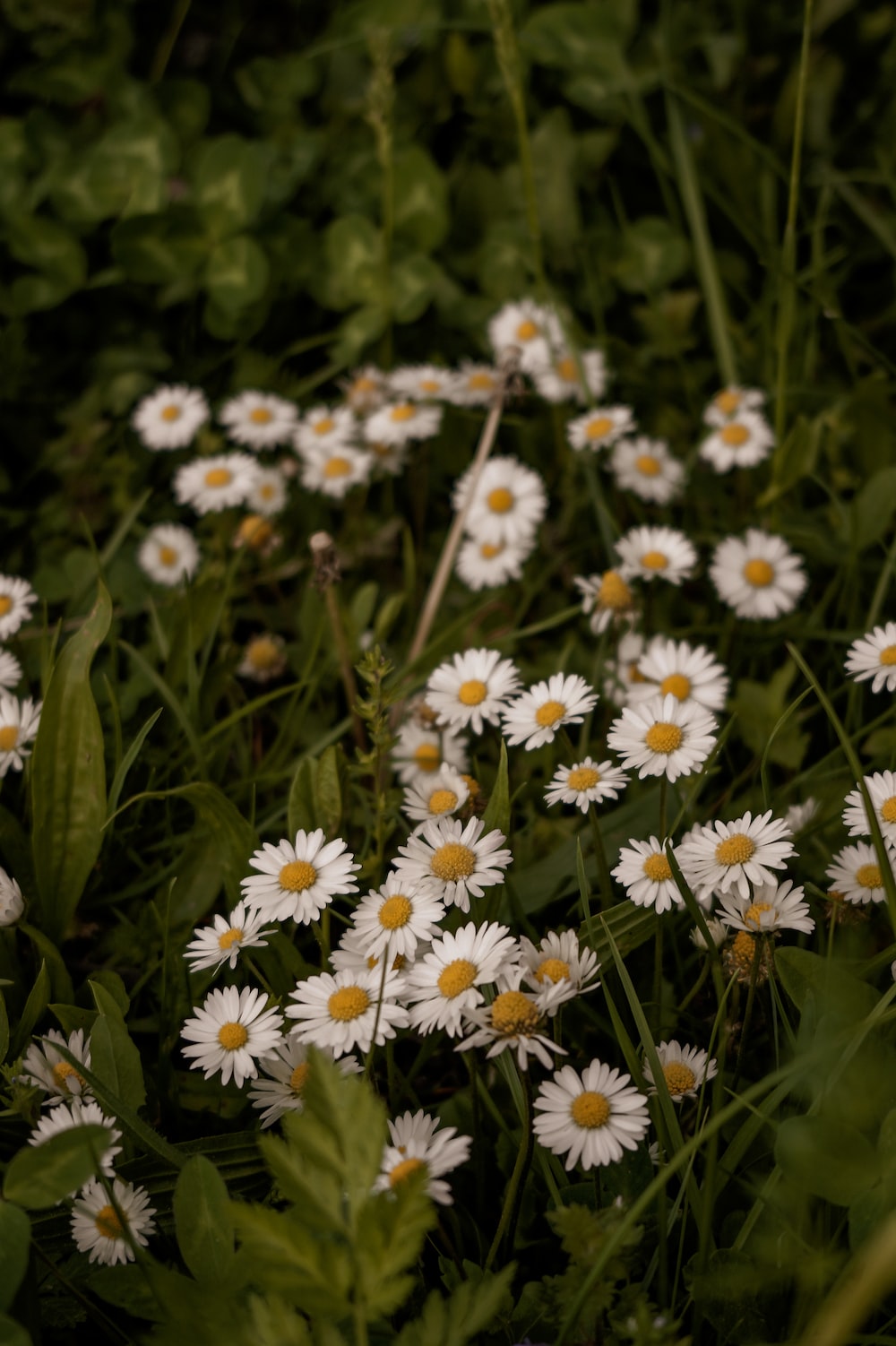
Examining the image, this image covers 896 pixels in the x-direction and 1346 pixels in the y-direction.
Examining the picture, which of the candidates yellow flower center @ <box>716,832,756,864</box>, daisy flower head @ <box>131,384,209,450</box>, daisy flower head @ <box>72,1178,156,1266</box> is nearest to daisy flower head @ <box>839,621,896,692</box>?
yellow flower center @ <box>716,832,756,864</box>

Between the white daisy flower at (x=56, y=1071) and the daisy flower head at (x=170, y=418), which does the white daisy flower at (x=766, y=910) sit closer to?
the white daisy flower at (x=56, y=1071)

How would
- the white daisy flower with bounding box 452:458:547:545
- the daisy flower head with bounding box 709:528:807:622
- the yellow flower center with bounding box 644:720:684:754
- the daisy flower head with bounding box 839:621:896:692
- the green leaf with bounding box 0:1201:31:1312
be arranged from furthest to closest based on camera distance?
the white daisy flower with bounding box 452:458:547:545, the daisy flower head with bounding box 709:528:807:622, the daisy flower head with bounding box 839:621:896:692, the yellow flower center with bounding box 644:720:684:754, the green leaf with bounding box 0:1201:31:1312

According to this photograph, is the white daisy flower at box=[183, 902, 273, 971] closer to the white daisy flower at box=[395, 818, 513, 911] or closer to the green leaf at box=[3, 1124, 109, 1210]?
the white daisy flower at box=[395, 818, 513, 911]

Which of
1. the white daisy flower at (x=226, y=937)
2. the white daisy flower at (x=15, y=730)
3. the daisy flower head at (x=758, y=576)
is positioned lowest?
the white daisy flower at (x=226, y=937)

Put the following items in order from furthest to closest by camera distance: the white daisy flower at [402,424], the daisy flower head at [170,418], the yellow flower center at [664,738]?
the daisy flower head at [170,418] → the white daisy flower at [402,424] → the yellow flower center at [664,738]

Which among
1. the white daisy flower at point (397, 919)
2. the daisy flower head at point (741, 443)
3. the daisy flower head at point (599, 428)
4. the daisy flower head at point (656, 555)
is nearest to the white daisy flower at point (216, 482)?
the daisy flower head at point (599, 428)

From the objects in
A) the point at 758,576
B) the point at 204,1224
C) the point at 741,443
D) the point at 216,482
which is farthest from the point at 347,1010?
the point at 741,443
